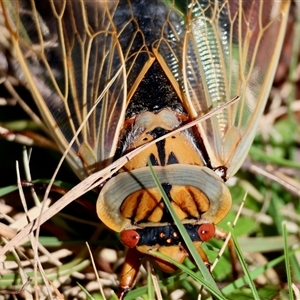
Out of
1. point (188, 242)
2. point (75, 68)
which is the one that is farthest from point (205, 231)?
point (75, 68)

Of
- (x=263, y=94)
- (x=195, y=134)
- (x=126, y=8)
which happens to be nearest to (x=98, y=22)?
(x=126, y=8)

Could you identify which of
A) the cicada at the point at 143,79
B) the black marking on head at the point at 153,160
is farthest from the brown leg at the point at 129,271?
the black marking on head at the point at 153,160

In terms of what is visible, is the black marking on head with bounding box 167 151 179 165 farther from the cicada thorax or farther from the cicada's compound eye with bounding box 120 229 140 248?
the cicada's compound eye with bounding box 120 229 140 248

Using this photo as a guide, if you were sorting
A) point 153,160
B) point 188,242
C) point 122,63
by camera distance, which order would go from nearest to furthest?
point 188,242, point 153,160, point 122,63

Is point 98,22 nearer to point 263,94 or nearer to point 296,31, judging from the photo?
point 263,94

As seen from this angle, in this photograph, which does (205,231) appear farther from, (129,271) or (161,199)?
(129,271)

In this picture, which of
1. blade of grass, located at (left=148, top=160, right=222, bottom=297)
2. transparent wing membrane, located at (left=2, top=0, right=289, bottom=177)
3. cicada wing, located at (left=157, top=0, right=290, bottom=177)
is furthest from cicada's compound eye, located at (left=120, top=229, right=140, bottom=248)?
cicada wing, located at (left=157, top=0, right=290, bottom=177)

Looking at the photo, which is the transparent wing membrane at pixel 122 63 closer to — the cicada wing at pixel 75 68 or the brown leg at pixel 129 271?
the cicada wing at pixel 75 68
